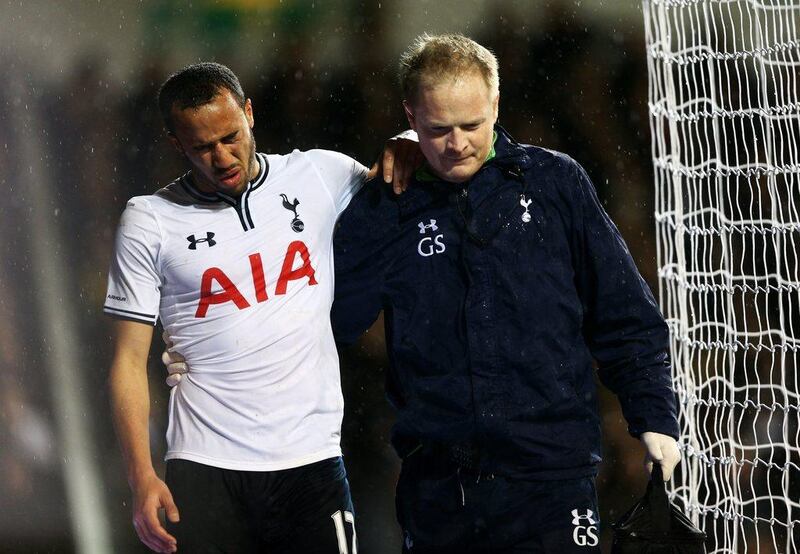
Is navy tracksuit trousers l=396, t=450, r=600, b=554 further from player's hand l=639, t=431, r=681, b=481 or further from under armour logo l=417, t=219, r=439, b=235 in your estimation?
under armour logo l=417, t=219, r=439, b=235

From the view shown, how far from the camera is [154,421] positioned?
12.2 feet

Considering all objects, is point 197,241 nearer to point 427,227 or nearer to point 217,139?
point 217,139

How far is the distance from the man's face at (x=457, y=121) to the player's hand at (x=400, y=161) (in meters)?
0.08

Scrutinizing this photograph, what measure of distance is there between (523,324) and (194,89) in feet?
1.77

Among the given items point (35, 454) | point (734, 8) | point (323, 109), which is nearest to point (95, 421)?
point (35, 454)

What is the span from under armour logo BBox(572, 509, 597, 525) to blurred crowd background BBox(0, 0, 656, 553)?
2117 mm

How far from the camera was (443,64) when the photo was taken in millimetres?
1212

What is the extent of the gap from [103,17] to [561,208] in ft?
13.0

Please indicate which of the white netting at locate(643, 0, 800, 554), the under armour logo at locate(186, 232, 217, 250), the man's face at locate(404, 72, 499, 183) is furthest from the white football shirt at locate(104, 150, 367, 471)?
the white netting at locate(643, 0, 800, 554)

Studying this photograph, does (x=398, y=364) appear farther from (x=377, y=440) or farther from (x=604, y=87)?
(x=604, y=87)

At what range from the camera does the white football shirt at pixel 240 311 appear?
138 centimetres

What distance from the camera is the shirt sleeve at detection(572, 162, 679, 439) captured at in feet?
4.02

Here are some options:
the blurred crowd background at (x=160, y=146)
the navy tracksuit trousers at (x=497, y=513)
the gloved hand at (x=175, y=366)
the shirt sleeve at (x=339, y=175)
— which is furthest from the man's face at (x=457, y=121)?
the blurred crowd background at (x=160, y=146)

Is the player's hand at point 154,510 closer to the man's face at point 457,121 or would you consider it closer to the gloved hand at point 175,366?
the gloved hand at point 175,366
